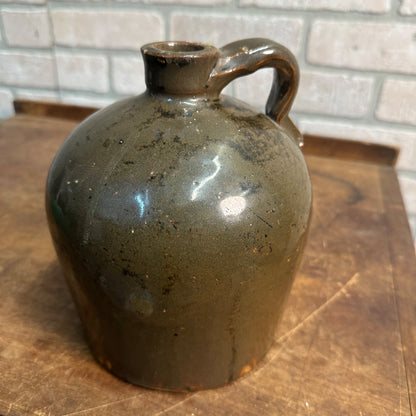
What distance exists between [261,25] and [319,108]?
0.87ft

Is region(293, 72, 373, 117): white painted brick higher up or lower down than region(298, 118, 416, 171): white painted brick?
higher up

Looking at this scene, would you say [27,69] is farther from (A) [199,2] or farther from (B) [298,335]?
(B) [298,335]

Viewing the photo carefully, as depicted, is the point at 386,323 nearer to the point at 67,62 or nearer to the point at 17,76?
the point at 67,62

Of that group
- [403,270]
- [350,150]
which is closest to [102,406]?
[403,270]

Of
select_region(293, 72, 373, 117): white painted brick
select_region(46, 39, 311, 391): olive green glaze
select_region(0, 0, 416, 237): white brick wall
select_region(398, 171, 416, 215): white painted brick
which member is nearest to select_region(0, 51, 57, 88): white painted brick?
select_region(0, 0, 416, 237): white brick wall

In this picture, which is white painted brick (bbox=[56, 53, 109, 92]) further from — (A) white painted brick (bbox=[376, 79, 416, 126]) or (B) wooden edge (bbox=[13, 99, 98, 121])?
(A) white painted brick (bbox=[376, 79, 416, 126])

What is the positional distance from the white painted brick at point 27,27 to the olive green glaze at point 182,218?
937mm

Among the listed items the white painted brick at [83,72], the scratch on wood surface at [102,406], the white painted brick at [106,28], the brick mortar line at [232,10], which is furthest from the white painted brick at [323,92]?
the scratch on wood surface at [102,406]

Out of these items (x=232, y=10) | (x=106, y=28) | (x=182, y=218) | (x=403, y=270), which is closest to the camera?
(x=182, y=218)

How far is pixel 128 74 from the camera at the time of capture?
1.27 meters

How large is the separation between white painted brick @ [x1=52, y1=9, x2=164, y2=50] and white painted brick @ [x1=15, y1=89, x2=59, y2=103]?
173mm

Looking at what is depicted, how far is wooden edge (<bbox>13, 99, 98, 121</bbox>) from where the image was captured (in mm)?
1319

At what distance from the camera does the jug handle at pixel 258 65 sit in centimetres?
49

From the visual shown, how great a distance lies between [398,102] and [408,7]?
0.23 meters
